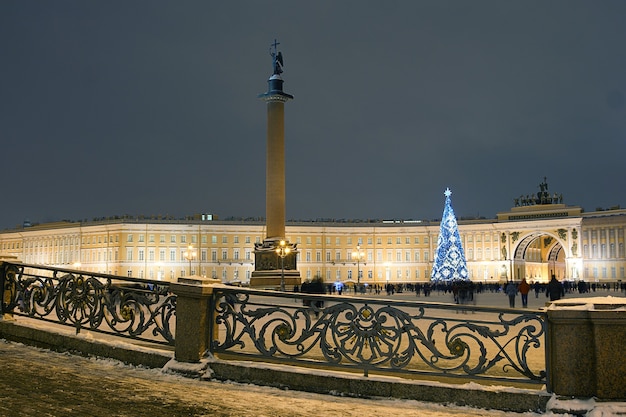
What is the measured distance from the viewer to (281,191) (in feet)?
165

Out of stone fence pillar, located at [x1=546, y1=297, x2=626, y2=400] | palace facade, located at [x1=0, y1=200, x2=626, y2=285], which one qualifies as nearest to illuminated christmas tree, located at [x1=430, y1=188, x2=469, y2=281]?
palace facade, located at [x1=0, y1=200, x2=626, y2=285]

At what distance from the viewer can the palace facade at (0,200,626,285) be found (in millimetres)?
102062

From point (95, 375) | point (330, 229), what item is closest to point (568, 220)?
point (330, 229)

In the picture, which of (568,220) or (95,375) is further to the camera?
(568,220)

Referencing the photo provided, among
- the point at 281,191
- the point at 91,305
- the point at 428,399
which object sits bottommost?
the point at 428,399

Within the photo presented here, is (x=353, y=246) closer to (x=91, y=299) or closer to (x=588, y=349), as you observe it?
(x=91, y=299)

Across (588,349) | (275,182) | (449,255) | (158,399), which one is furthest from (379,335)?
(449,255)

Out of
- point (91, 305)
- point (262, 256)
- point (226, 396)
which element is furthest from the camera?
point (262, 256)

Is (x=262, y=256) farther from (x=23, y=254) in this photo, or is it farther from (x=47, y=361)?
(x=23, y=254)

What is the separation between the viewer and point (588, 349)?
22.2ft

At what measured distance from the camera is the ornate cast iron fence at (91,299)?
Result: 8.82 m

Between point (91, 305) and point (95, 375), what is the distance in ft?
6.26

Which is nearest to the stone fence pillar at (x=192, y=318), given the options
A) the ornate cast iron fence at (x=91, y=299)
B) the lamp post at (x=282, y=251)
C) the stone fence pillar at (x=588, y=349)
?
the ornate cast iron fence at (x=91, y=299)

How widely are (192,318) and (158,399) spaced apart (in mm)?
1556
